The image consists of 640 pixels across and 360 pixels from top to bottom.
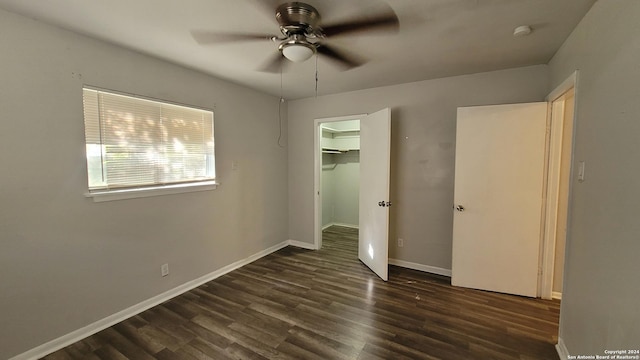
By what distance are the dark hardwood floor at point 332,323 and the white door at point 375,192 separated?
14.6 inches

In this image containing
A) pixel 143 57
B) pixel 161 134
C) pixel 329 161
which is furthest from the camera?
pixel 329 161

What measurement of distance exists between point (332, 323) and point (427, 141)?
2426 millimetres

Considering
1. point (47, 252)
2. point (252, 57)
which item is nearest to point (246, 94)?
point (252, 57)

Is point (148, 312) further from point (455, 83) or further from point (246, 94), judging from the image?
point (455, 83)

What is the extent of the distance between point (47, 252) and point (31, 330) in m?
0.56

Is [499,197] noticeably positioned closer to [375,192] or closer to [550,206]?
[550,206]

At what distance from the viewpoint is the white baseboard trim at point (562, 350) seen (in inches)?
70.8

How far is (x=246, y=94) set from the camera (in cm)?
353

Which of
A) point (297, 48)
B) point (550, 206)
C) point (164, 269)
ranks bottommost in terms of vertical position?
point (164, 269)

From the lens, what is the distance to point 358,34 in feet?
6.57

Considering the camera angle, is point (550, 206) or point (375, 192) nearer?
point (550, 206)

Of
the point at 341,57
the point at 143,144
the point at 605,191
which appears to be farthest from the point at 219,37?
the point at 605,191

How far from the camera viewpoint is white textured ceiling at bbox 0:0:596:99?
165cm

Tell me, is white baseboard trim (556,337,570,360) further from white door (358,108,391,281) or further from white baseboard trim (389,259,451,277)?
white door (358,108,391,281)
